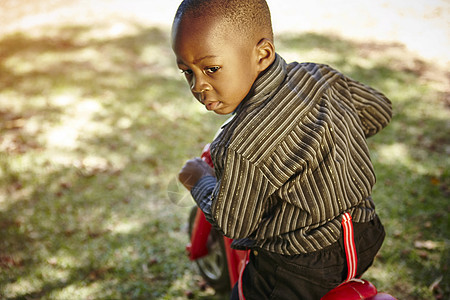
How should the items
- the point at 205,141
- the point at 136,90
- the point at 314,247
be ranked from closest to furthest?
the point at 314,247, the point at 205,141, the point at 136,90

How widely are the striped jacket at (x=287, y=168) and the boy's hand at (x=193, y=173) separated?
30cm

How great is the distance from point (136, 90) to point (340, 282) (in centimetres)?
466

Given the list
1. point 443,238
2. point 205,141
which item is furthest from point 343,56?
point 443,238

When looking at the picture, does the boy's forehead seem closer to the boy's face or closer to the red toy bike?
Result: the boy's face

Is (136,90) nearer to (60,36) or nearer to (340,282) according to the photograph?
(60,36)

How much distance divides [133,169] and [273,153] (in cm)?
306

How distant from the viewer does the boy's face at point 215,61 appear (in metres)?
1.48

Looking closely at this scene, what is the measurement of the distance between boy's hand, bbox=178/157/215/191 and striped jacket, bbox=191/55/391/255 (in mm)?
299

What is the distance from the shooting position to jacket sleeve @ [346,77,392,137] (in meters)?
1.91

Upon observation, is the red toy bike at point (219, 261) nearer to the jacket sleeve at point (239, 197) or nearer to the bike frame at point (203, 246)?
the bike frame at point (203, 246)

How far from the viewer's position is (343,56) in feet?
21.2

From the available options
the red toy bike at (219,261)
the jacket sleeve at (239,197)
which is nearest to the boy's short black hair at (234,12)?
the jacket sleeve at (239,197)

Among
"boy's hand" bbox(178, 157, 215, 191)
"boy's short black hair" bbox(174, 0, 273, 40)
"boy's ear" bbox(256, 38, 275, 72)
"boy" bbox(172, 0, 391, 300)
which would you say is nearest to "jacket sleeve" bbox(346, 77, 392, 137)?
"boy" bbox(172, 0, 391, 300)

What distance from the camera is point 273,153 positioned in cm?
153
